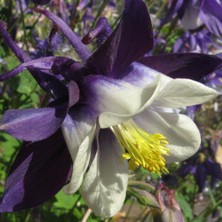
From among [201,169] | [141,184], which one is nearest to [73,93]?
[141,184]

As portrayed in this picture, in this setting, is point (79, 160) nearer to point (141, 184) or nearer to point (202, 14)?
point (141, 184)

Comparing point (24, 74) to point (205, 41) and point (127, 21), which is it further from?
point (205, 41)

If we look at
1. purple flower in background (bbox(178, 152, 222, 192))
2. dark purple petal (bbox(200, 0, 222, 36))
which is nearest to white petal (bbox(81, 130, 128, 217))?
dark purple petal (bbox(200, 0, 222, 36))

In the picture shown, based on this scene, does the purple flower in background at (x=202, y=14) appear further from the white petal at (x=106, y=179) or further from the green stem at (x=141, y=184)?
the white petal at (x=106, y=179)

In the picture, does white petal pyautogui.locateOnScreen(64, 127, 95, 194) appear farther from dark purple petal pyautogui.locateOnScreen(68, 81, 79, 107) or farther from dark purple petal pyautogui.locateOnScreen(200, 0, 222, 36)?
dark purple petal pyautogui.locateOnScreen(200, 0, 222, 36)

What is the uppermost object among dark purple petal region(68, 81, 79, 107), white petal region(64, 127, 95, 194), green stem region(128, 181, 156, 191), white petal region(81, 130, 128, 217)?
dark purple petal region(68, 81, 79, 107)

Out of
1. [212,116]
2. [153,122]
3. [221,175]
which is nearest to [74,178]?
[153,122]
